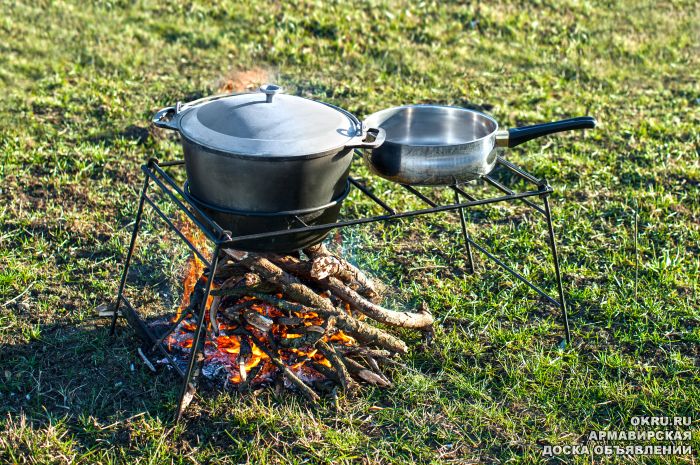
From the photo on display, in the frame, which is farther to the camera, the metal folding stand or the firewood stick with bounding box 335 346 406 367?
the firewood stick with bounding box 335 346 406 367

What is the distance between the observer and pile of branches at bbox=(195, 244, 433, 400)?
3361 millimetres

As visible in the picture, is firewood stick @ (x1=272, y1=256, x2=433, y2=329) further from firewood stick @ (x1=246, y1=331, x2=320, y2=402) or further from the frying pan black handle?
the frying pan black handle

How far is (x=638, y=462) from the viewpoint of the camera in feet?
10.2

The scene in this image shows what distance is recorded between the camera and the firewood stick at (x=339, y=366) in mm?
3373

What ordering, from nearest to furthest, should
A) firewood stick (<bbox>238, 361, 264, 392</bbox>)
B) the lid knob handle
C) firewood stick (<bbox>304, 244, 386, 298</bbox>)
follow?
the lid knob handle → firewood stick (<bbox>238, 361, 264, 392</bbox>) → firewood stick (<bbox>304, 244, 386, 298</bbox>)

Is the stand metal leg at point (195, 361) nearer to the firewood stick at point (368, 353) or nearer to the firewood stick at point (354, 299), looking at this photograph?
the firewood stick at point (354, 299)

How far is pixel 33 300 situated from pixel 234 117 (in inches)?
72.5

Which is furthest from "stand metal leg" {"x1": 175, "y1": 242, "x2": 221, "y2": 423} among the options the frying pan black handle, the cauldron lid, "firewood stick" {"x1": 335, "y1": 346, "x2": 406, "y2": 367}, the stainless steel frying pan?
the frying pan black handle

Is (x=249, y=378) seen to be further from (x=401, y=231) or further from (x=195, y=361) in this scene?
(x=401, y=231)

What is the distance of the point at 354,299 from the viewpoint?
358 cm

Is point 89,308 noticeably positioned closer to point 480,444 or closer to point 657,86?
point 480,444

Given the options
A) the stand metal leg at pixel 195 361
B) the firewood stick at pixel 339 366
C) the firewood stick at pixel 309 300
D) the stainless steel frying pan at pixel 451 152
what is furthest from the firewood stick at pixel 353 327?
the stainless steel frying pan at pixel 451 152

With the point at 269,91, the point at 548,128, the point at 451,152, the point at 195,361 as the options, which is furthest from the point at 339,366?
the point at 548,128

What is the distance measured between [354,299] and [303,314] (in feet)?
0.99
